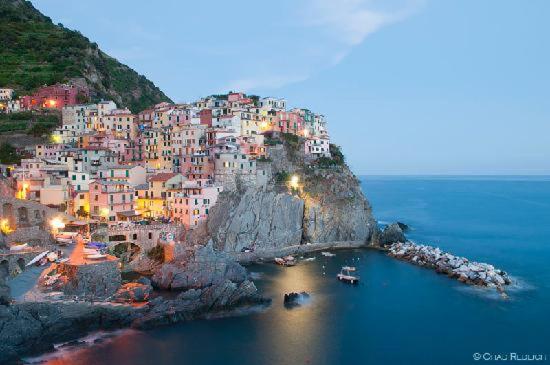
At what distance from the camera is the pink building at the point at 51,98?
61531 mm

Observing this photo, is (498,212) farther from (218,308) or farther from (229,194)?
(218,308)

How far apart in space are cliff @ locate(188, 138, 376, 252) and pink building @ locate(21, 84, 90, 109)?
26.9 meters

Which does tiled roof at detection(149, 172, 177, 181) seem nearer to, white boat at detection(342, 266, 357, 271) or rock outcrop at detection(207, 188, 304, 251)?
rock outcrop at detection(207, 188, 304, 251)

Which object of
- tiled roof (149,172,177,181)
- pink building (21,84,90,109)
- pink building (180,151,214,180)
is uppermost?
pink building (21,84,90,109)

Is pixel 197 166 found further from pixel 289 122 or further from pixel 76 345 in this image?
pixel 76 345

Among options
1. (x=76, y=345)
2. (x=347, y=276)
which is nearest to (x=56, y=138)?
(x=76, y=345)

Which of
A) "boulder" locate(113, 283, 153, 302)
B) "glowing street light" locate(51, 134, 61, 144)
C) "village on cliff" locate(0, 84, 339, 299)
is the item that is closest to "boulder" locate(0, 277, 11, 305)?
"village on cliff" locate(0, 84, 339, 299)

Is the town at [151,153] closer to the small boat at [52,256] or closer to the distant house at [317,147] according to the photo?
the distant house at [317,147]

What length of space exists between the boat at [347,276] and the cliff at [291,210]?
308 inches

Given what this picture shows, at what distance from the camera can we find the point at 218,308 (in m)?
32.2

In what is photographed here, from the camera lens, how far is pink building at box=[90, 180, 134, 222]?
142 feet

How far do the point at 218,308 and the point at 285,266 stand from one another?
1307 cm

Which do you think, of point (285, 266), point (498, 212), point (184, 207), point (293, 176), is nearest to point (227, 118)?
point (293, 176)

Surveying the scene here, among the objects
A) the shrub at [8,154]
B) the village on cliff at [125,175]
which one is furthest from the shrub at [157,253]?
the shrub at [8,154]
